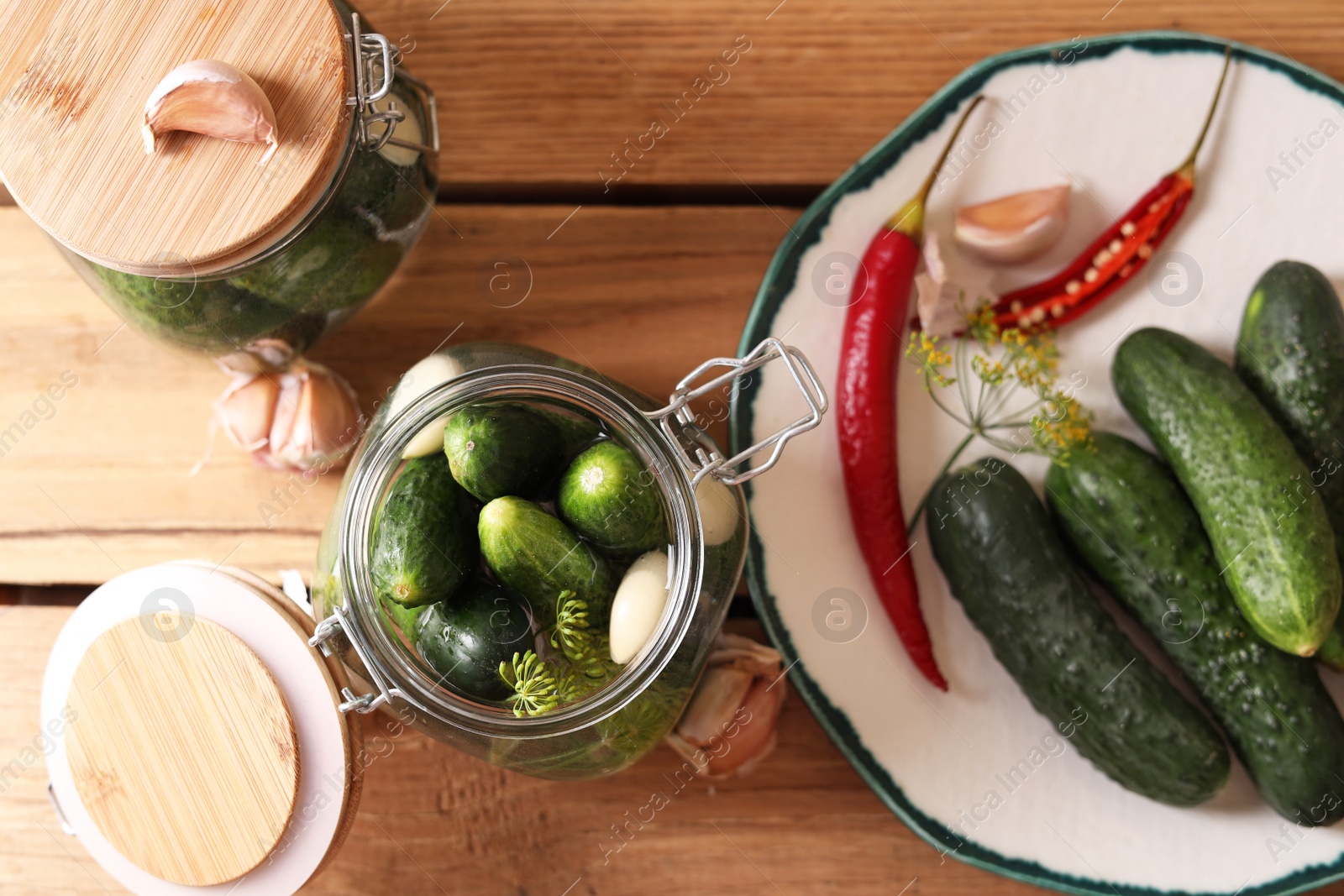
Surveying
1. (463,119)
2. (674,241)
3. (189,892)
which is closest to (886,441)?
(674,241)

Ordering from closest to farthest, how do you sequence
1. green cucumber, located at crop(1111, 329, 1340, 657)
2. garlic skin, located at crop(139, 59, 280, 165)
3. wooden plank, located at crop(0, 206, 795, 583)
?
garlic skin, located at crop(139, 59, 280, 165) < green cucumber, located at crop(1111, 329, 1340, 657) < wooden plank, located at crop(0, 206, 795, 583)

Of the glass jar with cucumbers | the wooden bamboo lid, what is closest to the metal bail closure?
the glass jar with cucumbers

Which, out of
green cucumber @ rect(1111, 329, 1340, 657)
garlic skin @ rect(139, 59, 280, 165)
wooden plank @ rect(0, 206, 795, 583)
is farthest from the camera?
wooden plank @ rect(0, 206, 795, 583)

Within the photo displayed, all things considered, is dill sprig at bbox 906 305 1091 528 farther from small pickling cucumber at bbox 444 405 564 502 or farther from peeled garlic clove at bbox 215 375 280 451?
peeled garlic clove at bbox 215 375 280 451

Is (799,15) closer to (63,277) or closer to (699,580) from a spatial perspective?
(699,580)

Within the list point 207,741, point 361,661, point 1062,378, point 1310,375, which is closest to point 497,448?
point 361,661

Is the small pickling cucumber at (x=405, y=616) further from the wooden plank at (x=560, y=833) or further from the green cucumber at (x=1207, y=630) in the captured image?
the green cucumber at (x=1207, y=630)
